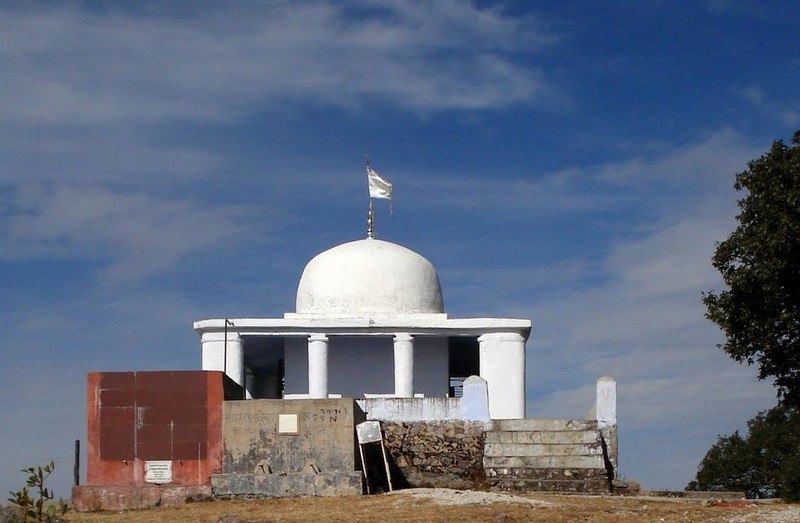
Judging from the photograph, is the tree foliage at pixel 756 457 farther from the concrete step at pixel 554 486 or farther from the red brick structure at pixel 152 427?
the red brick structure at pixel 152 427

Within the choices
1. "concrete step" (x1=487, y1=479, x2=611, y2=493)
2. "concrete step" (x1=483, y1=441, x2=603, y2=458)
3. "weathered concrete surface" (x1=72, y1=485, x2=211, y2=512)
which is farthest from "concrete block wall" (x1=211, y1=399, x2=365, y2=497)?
"concrete step" (x1=483, y1=441, x2=603, y2=458)

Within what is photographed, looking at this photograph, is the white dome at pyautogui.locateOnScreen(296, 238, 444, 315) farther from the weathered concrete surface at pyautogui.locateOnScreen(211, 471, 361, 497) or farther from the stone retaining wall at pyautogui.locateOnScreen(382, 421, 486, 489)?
the weathered concrete surface at pyautogui.locateOnScreen(211, 471, 361, 497)

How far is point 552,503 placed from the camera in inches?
890

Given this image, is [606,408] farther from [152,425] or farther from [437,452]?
[152,425]

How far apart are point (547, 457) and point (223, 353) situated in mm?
10684

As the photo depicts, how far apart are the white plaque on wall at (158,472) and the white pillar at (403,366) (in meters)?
9.64

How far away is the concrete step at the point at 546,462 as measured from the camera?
1096 inches

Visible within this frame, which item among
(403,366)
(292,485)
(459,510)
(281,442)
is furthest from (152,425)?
(403,366)

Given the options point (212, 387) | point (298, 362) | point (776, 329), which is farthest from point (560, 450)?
point (298, 362)

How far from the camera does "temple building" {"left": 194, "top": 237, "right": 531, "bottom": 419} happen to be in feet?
114

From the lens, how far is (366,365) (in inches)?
1425

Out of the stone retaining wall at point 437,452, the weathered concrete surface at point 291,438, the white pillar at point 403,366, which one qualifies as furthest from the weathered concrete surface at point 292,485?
the white pillar at point 403,366

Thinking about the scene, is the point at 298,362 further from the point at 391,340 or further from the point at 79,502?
the point at 79,502

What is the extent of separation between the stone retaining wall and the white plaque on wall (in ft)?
16.9
